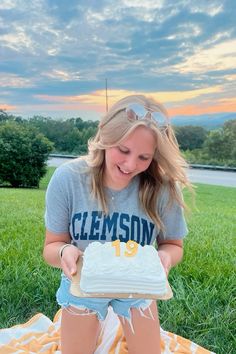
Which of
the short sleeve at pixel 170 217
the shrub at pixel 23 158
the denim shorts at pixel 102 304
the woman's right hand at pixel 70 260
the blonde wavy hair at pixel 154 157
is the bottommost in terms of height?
the shrub at pixel 23 158

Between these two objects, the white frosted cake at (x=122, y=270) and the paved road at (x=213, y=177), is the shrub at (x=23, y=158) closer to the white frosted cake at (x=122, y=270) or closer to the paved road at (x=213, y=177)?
the paved road at (x=213, y=177)

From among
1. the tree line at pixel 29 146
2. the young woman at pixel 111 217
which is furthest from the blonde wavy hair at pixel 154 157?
the tree line at pixel 29 146

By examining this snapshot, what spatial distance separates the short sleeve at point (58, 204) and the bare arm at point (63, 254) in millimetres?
40

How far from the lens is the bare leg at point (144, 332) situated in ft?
5.79

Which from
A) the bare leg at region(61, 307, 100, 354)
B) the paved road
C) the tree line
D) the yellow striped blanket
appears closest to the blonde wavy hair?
the bare leg at region(61, 307, 100, 354)

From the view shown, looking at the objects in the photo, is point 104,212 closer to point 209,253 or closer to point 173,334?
point 173,334

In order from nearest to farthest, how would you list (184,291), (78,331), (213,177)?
(78,331) < (184,291) < (213,177)

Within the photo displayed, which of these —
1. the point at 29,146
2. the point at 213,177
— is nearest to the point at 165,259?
the point at 29,146

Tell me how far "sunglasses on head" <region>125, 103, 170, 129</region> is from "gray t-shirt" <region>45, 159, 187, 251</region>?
0.32 m

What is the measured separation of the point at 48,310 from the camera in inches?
91.7

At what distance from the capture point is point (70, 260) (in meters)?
1.62

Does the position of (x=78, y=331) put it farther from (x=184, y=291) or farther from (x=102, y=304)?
(x=184, y=291)

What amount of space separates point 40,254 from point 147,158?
1538mm

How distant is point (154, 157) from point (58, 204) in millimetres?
435
